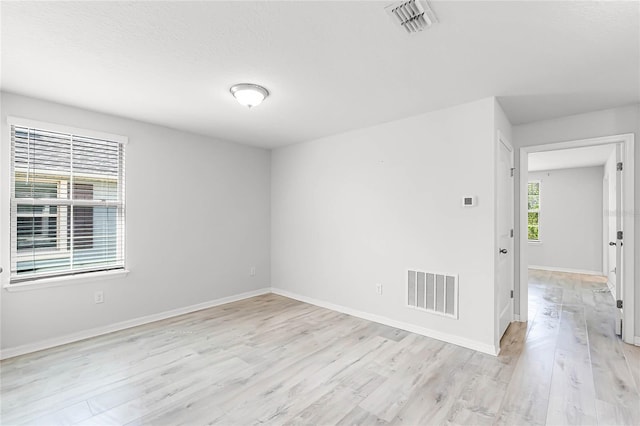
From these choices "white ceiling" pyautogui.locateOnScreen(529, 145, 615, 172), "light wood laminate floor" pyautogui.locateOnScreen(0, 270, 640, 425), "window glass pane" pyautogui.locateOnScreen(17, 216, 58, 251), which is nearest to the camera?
"light wood laminate floor" pyautogui.locateOnScreen(0, 270, 640, 425)

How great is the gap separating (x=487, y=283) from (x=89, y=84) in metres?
4.20

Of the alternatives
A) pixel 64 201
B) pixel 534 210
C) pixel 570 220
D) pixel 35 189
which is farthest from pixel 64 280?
pixel 570 220

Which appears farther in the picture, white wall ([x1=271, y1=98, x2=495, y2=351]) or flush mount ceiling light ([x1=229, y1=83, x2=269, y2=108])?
white wall ([x1=271, y1=98, x2=495, y2=351])

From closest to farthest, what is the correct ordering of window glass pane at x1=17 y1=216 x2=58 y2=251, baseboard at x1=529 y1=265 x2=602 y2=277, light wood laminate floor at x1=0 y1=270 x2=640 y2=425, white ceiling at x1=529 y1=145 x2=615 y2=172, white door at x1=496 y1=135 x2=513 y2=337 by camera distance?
light wood laminate floor at x1=0 y1=270 x2=640 y2=425 → window glass pane at x1=17 y1=216 x2=58 y2=251 → white door at x1=496 y1=135 x2=513 y2=337 → white ceiling at x1=529 y1=145 x2=615 y2=172 → baseboard at x1=529 y1=265 x2=602 y2=277

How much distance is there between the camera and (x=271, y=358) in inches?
114

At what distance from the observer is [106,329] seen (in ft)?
11.5

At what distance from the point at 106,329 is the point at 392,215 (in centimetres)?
361

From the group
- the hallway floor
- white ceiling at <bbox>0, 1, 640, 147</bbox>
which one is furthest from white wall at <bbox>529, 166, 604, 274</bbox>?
white ceiling at <bbox>0, 1, 640, 147</bbox>

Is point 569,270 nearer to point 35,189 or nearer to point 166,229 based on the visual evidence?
point 166,229

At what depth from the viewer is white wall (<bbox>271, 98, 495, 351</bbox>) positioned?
3.13 meters

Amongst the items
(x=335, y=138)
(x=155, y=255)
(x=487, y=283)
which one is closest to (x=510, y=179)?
(x=487, y=283)

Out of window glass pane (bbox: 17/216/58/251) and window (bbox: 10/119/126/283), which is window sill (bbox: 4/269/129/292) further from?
window glass pane (bbox: 17/216/58/251)

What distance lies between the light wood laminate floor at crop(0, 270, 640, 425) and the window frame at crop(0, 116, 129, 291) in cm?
68

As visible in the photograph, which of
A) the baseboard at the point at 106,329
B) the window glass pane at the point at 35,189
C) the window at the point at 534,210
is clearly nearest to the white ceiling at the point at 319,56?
the window glass pane at the point at 35,189
